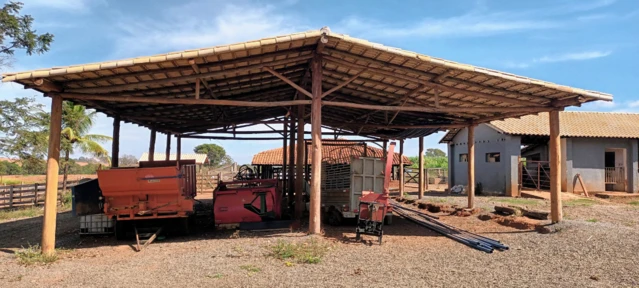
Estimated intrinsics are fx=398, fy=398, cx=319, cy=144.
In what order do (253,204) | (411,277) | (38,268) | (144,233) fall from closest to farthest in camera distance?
1. (411,277)
2. (38,268)
3. (144,233)
4. (253,204)

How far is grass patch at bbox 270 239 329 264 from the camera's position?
7152 millimetres

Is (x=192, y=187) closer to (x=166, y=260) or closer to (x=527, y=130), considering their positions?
(x=166, y=260)

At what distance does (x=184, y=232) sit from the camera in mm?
9859

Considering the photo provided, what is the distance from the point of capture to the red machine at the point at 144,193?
28.8 ft

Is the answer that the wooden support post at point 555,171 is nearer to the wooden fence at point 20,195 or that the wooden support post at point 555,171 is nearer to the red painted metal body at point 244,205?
the red painted metal body at point 244,205

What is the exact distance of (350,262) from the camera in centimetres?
704

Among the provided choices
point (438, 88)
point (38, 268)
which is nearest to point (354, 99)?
point (438, 88)

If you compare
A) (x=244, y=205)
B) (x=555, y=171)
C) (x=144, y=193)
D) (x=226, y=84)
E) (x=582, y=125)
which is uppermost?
(x=582, y=125)

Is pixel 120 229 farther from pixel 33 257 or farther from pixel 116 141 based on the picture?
pixel 116 141

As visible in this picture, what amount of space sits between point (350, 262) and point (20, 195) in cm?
1942

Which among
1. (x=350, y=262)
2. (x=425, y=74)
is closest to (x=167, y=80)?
(x=350, y=262)

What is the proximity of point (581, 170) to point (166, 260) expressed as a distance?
909 inches

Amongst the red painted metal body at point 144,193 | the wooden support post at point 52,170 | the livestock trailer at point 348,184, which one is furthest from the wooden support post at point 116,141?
the livestock trailer at point 348,184

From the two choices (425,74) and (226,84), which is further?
(226,84)
